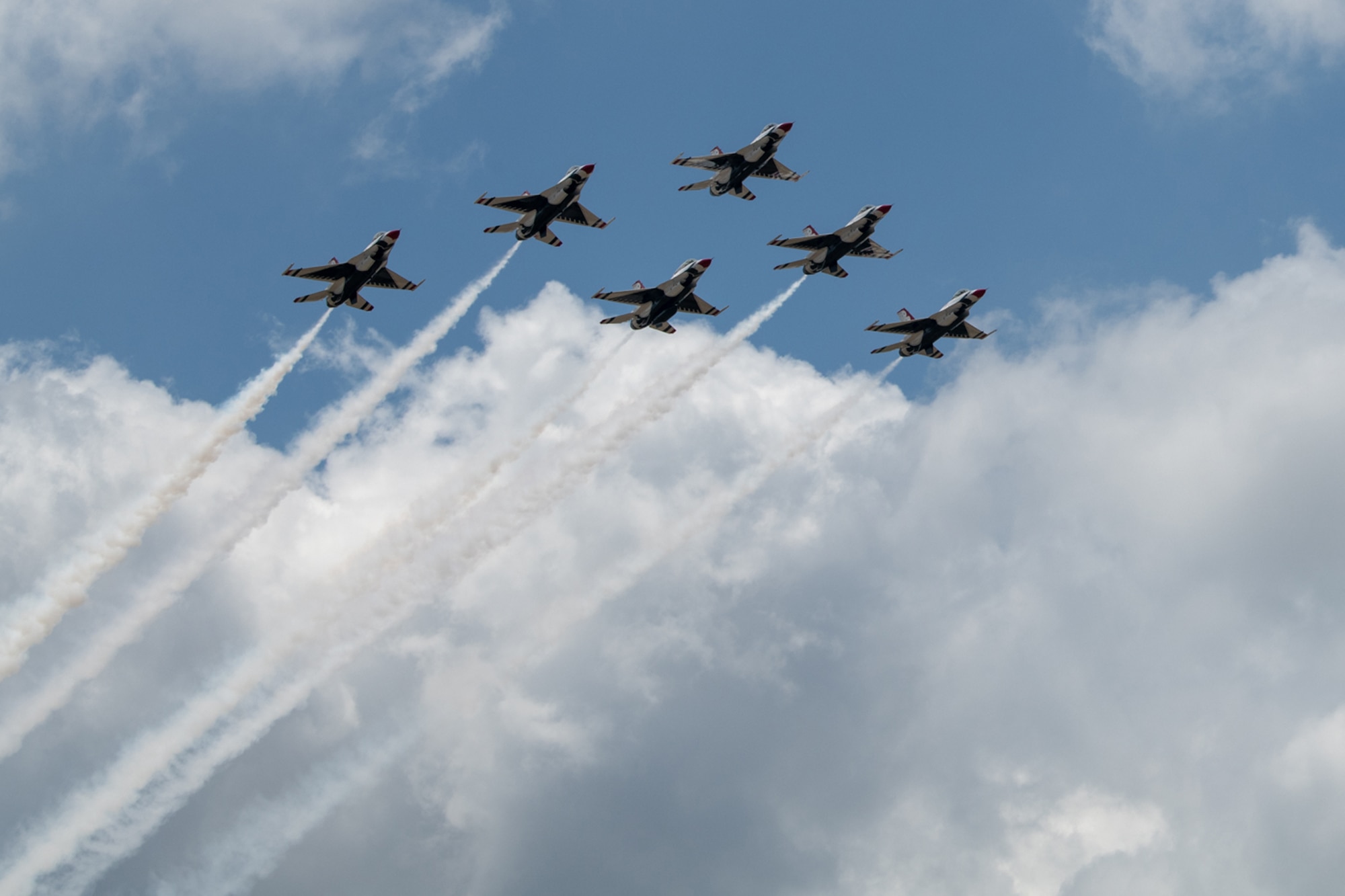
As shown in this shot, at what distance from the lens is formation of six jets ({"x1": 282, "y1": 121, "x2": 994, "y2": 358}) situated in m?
109

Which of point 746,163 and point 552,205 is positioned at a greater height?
point 746,163

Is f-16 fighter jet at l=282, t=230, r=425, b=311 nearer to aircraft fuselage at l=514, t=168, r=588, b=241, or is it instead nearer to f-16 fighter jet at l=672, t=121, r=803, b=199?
aircraft fuselage at l=514, t=168, r=588, b=241

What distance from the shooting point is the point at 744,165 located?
118 m

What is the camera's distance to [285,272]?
350 feet

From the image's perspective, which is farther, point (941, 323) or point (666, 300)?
point (941, 323)

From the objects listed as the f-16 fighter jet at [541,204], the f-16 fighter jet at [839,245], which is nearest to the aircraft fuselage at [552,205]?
the f-16 fighter jet at [541,204]

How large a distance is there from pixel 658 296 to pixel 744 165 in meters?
14.8

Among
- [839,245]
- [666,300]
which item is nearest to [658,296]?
[666,300]

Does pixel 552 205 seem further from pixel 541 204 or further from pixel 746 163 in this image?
pixel 746 163

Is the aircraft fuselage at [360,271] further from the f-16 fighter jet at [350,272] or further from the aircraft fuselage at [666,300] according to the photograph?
the aircraft fuselage at [666,300]

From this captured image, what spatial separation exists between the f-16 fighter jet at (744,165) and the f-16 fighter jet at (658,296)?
9.17m

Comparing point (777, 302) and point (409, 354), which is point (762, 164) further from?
point (409, 354)

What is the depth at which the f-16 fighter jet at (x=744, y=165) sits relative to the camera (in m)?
116

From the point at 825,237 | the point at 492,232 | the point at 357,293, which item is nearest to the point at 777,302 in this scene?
the point at 825,237
